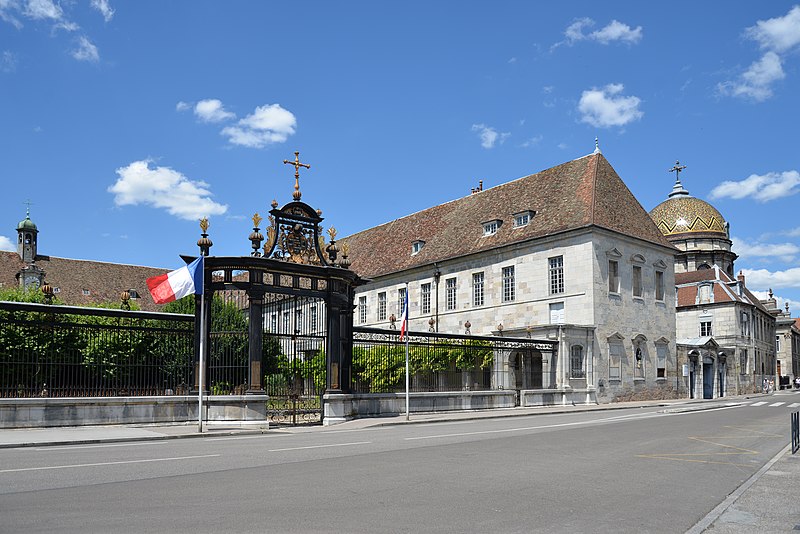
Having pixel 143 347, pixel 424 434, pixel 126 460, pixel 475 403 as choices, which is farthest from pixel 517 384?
pixel 126 460

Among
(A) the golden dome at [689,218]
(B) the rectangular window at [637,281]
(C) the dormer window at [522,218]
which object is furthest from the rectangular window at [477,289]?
(A) the golden dome at [689,218]

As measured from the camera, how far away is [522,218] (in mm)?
44125

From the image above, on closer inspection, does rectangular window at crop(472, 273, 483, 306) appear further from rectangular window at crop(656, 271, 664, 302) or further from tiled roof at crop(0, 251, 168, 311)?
tiled roof at crop(0, 251, 168, 311)

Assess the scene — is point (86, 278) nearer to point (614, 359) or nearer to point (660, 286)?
point (614, 359)

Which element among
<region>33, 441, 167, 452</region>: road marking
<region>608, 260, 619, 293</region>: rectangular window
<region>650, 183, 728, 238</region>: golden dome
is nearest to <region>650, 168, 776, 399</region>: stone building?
<region>650, 183, 728, 238</region>: golden dome

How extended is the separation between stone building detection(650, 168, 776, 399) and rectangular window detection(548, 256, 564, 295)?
36.4ft

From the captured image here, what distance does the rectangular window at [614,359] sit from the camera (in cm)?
3919

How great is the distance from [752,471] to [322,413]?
13.8 metres

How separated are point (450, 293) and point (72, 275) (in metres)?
38.2

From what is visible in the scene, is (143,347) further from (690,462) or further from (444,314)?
(444,314)

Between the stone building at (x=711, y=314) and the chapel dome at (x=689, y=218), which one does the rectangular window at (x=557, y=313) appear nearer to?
the stone building at (x=711, y=314)

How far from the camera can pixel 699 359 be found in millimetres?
47844

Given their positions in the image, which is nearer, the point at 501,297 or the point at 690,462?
the point at 690,462

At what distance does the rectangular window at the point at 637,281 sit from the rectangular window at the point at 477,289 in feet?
30.4
